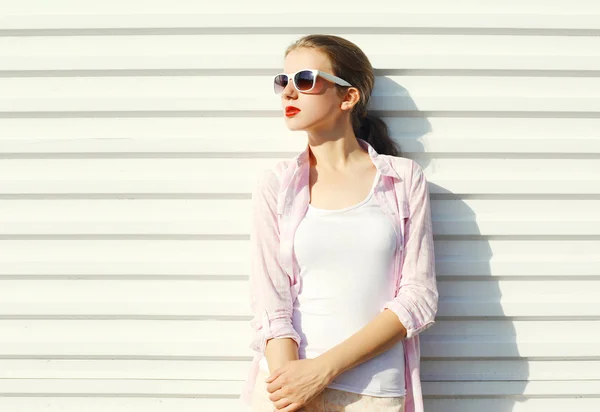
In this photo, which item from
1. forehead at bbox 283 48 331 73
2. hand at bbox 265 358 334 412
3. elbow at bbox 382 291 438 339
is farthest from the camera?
forehead at bbox 283 48 331 73

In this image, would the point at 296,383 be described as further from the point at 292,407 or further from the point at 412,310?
the point at 412,310

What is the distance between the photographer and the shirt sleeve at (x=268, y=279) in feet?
7.25

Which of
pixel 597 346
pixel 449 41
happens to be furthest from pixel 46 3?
pixel 597 346

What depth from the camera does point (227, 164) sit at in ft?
8.96

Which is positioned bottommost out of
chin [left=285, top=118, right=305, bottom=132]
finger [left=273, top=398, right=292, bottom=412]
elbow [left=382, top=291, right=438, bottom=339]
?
finger [left=273, top=398, right=292, bottom=412]

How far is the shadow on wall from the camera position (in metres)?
2.73

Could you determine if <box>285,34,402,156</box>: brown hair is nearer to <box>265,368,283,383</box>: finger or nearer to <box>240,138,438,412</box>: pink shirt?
<box>240,138,438,412</box>: pink shirt

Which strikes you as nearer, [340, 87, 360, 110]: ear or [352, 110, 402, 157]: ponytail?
[340, 87, 360, 110]: ear

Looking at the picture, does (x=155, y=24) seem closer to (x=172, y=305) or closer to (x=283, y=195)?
(x=283, y=195)

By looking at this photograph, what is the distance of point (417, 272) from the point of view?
2283mm

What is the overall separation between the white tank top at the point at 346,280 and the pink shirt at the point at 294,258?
0.19 ft

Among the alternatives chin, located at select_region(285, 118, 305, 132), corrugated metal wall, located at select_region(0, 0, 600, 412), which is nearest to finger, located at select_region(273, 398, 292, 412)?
corrugated metal wall, located at select_region(0, 0, 600, 412)

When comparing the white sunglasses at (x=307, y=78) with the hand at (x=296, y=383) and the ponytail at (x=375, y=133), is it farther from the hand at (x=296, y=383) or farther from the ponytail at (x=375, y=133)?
the hand at (x=296, y=383)

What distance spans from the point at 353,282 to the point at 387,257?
165 millimetres
